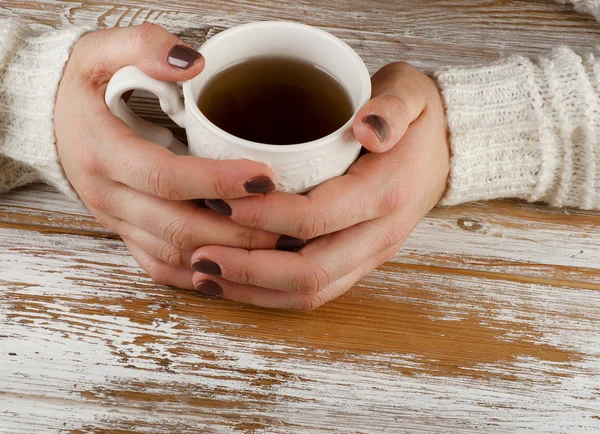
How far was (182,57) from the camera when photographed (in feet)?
1.74

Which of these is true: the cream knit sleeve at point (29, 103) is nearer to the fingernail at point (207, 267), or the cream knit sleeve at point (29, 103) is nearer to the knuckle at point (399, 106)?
the fingernail at point (207, 267)

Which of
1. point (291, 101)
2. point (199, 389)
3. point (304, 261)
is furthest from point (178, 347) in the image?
point (291, 101)

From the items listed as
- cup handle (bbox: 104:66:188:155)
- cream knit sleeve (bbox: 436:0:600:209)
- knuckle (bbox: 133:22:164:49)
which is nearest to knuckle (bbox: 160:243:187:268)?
cup handle (bbox: 104:66:188:155)

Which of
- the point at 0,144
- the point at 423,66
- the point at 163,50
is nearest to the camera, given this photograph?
the point at 163,50

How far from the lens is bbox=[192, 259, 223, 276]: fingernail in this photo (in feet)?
1.94

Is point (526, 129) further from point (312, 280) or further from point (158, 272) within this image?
point (158, 272)

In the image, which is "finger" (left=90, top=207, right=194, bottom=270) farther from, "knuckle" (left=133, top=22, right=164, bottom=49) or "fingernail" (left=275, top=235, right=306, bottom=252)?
"knuckle" (left=133, top=22, right=164, bottom=49)

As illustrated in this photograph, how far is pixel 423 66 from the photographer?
0.85 meters

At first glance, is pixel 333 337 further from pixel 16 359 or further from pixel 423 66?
pixel 423 66

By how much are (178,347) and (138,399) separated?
6 centimetres

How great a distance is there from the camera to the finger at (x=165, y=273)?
65 cm

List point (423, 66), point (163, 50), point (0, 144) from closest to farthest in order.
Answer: point (163, 50) < point (0, 144) < point (423, 66)

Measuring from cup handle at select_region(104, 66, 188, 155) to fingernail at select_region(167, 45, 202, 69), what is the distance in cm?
2

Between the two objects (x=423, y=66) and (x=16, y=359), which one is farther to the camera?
(x=423, y=66)
